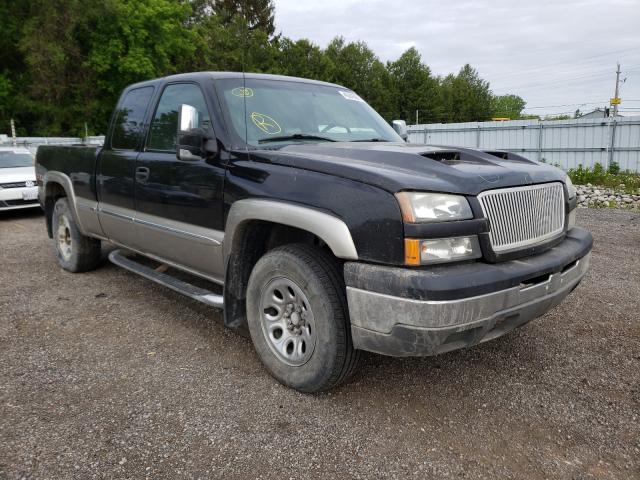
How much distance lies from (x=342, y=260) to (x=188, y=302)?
7.91 ft

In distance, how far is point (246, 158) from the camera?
3182mm

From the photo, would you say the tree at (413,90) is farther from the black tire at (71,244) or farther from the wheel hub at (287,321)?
the wheel hub at (287,321)

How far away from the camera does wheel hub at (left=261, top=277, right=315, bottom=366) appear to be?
2928 mm

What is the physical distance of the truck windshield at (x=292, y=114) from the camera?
349 centimetres

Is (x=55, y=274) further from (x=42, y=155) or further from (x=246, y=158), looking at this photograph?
(x=246, y=158)

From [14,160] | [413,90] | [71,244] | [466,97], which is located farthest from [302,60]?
[71,244]

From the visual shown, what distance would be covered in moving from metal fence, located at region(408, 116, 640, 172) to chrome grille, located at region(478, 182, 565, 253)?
38.3ft

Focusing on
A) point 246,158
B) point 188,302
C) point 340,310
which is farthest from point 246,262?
point 188,302

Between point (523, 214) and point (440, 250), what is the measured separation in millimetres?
661

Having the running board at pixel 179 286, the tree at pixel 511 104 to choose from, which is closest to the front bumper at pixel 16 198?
the running board at pixel 179 286

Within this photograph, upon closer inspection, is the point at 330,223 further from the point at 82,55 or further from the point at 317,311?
the point at 82,55

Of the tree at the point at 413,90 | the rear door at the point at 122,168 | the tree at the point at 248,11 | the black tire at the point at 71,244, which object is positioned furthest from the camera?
the tree at the point at 413,90

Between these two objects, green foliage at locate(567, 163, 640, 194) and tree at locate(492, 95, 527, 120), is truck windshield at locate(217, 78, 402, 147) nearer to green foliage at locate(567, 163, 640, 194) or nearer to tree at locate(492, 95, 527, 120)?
green foliage at locate(567, 163, 640, 194)

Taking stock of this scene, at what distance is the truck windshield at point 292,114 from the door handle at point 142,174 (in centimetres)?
96
